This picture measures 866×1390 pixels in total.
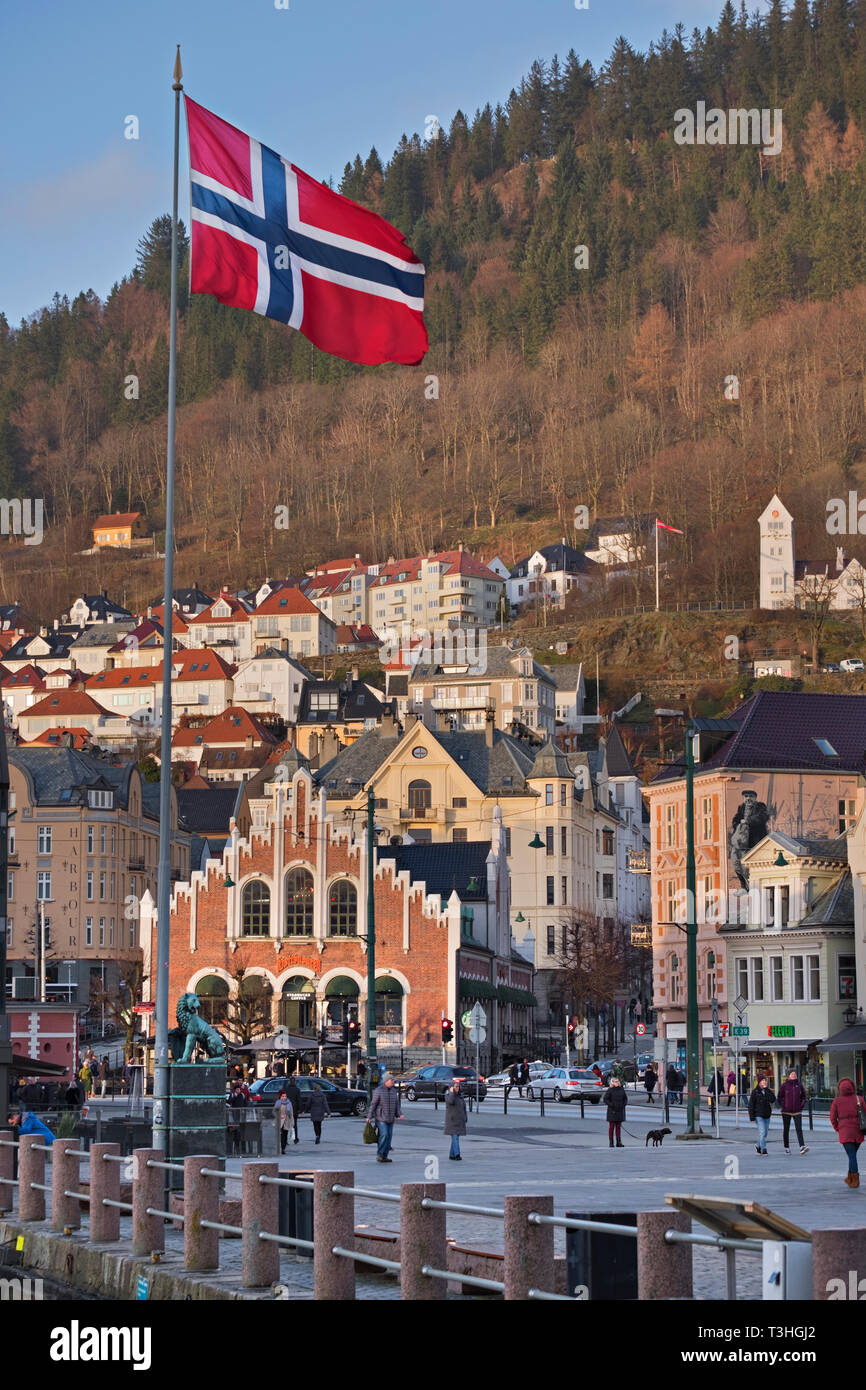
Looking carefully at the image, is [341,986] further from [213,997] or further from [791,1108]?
[791,1108]

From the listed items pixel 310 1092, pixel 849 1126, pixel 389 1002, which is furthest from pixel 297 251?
pixel 389 1002

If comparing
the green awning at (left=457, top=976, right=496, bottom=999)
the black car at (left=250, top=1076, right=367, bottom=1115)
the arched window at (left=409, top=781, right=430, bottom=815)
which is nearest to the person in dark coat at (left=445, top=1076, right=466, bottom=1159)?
the black car at (left=250, top=1076, right=367, bottom=1115)

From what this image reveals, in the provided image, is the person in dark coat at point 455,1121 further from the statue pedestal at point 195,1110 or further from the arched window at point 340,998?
the arched window at point 340,998

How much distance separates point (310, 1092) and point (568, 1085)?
1718 cm

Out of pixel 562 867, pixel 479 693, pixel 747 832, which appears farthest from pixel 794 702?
pixel 479 693

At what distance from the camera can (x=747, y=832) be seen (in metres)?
89.7

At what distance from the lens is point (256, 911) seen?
95.8 m

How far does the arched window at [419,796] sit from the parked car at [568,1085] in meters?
45.5

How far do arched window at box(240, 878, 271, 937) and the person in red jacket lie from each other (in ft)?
207

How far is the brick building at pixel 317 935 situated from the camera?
91.8m

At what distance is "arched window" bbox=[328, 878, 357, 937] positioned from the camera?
94.2 metres

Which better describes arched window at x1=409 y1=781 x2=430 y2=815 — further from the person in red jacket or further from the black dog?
the person in red jacket

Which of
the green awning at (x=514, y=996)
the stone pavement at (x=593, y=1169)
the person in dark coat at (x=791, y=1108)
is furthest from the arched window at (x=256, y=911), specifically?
the person in dark coat at (x=791, y=1108)
